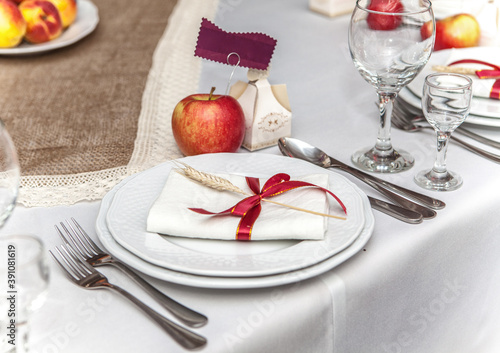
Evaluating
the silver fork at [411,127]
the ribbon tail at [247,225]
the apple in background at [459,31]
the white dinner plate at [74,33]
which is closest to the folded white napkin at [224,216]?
the ribbon tail at [247,225]

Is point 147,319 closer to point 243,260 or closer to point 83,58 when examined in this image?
point 243,260

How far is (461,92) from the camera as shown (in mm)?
725

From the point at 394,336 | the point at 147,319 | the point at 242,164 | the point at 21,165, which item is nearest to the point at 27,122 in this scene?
the point at 21,165

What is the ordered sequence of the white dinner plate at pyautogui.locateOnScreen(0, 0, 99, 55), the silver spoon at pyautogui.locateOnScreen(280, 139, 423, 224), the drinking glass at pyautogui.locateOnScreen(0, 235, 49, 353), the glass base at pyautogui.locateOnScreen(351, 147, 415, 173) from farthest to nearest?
1. the white dinner plate at pyautogui.locateOnScreen(0, 0, 99, 55)
2. the glass base at pyautogui.locateOnScreen(351, 147, 415, 173)
3. the silver spoon at pyautogui.locateOnScreen(280, 139, 423, 224)
4. the drinking glass at pyautogui.locateOnScreen(0, 235, 49, 353)

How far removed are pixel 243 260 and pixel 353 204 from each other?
0.54 feet

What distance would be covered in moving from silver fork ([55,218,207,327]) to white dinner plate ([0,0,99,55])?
672 millimetres

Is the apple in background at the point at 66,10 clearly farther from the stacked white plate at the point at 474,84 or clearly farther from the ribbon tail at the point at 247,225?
the ribbon tail at the point at 247,225

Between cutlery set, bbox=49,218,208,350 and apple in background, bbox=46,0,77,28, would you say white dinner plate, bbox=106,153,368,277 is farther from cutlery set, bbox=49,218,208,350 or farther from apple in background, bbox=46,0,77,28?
apple in background, bbox=46,0,77,28

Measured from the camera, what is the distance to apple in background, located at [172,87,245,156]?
83cm

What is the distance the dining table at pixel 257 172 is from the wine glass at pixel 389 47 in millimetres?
97

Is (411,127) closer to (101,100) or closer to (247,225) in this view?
(247,225)

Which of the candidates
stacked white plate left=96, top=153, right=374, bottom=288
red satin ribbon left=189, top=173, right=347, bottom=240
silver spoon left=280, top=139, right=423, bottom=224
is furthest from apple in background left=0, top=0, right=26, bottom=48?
silver spoon left=280, top=139, right=423, bottom=224

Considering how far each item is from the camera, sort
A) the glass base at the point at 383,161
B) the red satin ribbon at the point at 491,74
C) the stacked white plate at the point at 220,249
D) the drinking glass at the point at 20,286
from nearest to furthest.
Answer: the drinking glass at the point at 20,286
the stacked white plate at the point at 220,249
the glass base at the point at 383,161
the red satin ribbon at the point at 491,74

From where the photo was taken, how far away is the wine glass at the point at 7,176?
529mm
